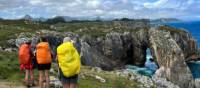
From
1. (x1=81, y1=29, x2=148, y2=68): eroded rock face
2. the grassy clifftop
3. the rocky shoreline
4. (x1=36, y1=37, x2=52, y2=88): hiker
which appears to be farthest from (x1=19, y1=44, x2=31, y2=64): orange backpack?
(x1=81, y1=29, x2=148, y2=68): eroded rock face

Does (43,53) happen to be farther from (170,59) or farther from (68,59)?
(170,59)

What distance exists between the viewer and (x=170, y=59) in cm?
8138

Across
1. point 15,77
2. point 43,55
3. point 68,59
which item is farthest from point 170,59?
point 68,59

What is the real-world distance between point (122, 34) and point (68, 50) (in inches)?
4348

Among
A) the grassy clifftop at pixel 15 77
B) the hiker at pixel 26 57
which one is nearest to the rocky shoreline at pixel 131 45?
the grassy clifftop at pixel 15 77

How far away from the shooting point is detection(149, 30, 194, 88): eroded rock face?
68125mm

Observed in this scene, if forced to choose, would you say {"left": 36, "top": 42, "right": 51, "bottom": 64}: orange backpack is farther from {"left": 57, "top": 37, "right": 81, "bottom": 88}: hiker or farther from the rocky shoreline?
the rocky shoreline

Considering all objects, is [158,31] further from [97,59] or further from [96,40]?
[96,40]

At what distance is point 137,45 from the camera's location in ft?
404

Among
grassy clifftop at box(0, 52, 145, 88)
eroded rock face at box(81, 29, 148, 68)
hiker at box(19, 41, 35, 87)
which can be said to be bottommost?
eroded rock face at box(81, 29, 148, 68)

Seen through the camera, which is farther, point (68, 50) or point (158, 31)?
point (158, 31)

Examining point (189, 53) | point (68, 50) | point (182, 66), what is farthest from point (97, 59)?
point (68, 50)

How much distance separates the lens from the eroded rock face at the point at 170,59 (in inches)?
2682

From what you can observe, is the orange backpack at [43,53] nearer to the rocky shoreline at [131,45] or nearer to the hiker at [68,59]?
the hiker at [68,59]
